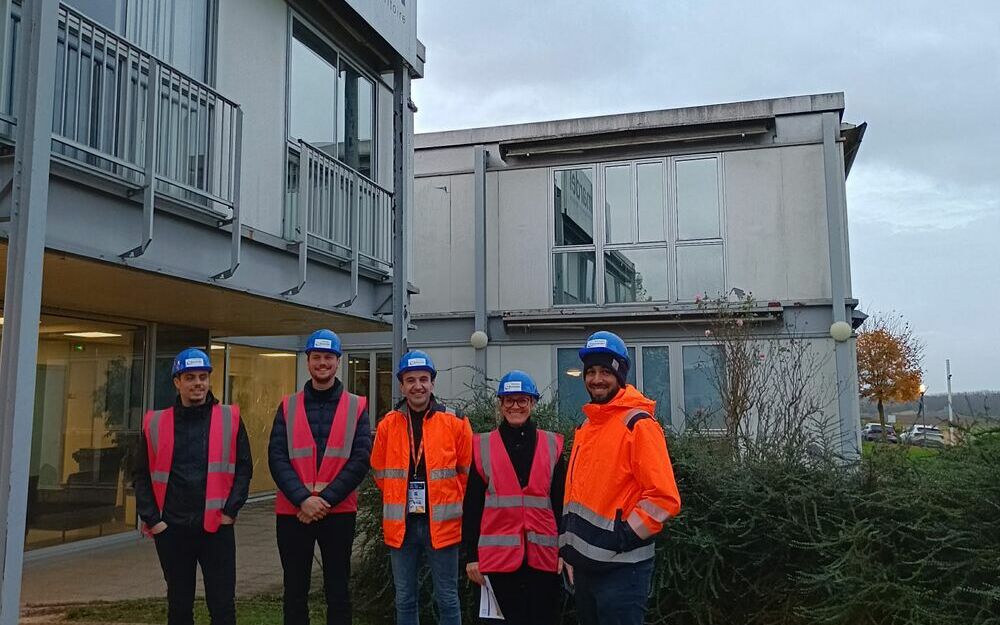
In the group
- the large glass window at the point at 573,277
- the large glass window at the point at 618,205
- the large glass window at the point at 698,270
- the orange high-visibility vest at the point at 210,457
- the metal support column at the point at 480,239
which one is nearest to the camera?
the orange high-visibility vest at the point at 210,457

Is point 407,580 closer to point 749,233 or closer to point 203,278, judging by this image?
point 203,278

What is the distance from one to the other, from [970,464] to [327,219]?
6.17m

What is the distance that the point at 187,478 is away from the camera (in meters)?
4.40

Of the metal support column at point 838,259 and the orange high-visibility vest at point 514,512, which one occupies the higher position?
the metal support column at point 838,259

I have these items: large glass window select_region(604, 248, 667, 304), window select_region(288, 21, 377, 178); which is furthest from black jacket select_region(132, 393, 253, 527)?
large glass window select_region(604, 248, 667, 304)

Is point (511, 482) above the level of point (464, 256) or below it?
below

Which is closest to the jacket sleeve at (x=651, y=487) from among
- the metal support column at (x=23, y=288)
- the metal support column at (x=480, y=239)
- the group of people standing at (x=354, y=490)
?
the group of people standing at (x=354, y=490)

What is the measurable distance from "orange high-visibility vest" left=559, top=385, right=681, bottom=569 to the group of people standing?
0.41m

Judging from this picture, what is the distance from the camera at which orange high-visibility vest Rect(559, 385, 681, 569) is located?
3303 mm

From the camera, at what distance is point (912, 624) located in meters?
4.49

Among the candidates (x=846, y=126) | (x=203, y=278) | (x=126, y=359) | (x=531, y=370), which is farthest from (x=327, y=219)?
(x=846, y=126)

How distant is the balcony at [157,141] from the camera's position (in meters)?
5.55

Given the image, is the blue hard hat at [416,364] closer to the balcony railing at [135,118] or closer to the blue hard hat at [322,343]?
the blue hard hat at [322,343]

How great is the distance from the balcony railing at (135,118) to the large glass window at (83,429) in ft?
9.87
